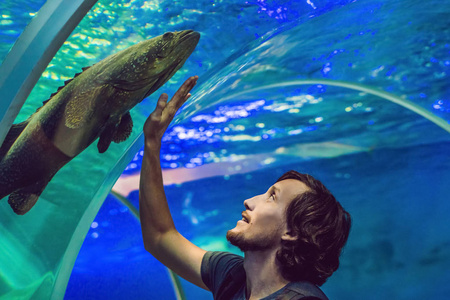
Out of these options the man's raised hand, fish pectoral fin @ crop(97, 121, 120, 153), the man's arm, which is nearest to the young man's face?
the man's arm

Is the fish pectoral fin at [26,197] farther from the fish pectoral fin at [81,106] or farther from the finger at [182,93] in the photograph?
the finger at [182,93]

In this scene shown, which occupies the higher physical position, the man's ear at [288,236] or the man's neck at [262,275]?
the man's ear at [288,236]

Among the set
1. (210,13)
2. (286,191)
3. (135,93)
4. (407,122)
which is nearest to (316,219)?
(286,191)

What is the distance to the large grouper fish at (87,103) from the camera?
4.89 ft

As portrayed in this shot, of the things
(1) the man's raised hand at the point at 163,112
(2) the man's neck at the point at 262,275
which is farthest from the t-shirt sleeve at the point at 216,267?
(1) the man's raised hand at the point at 163,112

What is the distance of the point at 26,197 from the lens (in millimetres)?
1700

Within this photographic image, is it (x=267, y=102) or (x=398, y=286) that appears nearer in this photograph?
(x=398, y=286)

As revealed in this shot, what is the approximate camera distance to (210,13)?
2.09m

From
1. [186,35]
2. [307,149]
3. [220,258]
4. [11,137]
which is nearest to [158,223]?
[220,258]

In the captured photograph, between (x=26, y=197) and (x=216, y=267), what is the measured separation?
86 centimetres

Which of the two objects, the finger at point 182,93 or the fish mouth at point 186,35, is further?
the finger at point 182,93

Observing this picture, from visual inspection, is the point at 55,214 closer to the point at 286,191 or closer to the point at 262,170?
the point at 286,191

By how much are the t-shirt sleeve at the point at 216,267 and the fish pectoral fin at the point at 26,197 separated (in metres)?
0.79

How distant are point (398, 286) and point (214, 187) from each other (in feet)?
8.48
